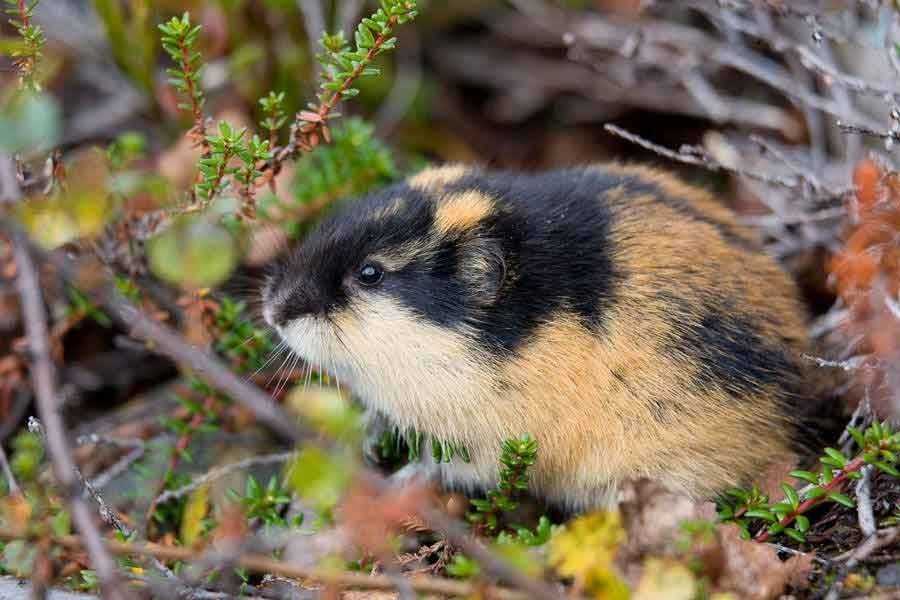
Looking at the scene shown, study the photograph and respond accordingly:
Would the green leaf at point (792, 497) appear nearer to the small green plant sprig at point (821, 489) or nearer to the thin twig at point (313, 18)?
the small green plant sprig at point (821, 489)

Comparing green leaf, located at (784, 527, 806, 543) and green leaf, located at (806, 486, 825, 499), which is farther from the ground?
green leaf, located at (806, 486, 825, 499)

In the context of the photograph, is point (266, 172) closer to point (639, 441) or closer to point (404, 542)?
point (404, 542)

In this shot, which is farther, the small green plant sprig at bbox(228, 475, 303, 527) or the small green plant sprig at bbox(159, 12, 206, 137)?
the small green plant sprig at bbox(228, 475, 303, 527)

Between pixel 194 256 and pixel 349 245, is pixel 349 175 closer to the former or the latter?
pixel 349 245

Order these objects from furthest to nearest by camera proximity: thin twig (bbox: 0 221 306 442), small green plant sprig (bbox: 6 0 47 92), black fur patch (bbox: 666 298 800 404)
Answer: black fur patch (bbox: 666 298 800 404)
small green plant sprig (bbox: 6 0 47 92)
thin twig (bbox: 0 221 306 442)

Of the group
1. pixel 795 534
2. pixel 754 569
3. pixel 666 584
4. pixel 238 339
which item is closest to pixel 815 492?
pixel 795 534

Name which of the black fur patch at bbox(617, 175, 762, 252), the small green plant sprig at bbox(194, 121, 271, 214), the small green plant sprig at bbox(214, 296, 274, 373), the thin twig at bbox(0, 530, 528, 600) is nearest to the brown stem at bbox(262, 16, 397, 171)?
the small green plant sprig at bbox(194, 121, 271, 214)

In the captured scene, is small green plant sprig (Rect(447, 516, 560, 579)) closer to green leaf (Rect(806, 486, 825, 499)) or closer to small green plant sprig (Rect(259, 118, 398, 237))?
green leaf (Rect(806, 486, 825, 499))
